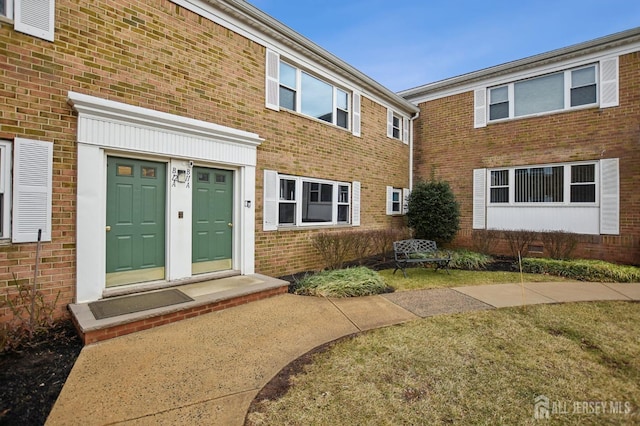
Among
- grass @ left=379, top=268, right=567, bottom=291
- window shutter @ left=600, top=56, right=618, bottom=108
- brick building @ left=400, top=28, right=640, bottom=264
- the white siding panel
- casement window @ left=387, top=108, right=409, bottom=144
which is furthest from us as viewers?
casement window @ left=387, top=108, right=409, bottom=144

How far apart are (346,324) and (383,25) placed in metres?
15.5

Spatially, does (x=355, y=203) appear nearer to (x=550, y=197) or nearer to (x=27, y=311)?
(x=550, y=197)

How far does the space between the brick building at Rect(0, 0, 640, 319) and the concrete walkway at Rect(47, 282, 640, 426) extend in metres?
1.71

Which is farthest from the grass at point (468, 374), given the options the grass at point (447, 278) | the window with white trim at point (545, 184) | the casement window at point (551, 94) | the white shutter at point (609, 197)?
the casement window at point (551, 94)

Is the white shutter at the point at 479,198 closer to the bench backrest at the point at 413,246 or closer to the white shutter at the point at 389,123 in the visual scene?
the white shutter at the point at 389,123

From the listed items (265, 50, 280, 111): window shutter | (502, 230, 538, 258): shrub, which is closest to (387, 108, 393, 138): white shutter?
(502, 230, 538, 258): shrub

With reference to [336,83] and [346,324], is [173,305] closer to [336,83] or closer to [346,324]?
[346,324]

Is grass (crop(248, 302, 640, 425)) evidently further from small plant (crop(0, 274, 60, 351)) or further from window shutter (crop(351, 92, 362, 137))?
window shutter (crop(351, 92, 362, 137))

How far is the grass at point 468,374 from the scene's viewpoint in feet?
7.98

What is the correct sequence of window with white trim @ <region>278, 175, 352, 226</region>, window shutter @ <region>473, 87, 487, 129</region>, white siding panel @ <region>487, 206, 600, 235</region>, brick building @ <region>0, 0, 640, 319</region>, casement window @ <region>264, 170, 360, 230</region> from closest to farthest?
brick building @ <region>0, 0, 640, 319</region>, casement window @ <region>264, 170, 360, 230</region>, window with white trim @ <region>278, 175, 352, 226</region>, white siding panel @ <region>487, 206, 600, 235</region>, window shutter @ <region>473, 87, 487, 129</region>

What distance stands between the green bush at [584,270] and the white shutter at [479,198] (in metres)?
2.86

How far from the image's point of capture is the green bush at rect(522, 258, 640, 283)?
23.1 feet

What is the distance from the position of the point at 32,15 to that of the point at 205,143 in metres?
2.81

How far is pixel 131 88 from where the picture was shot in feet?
16.3
